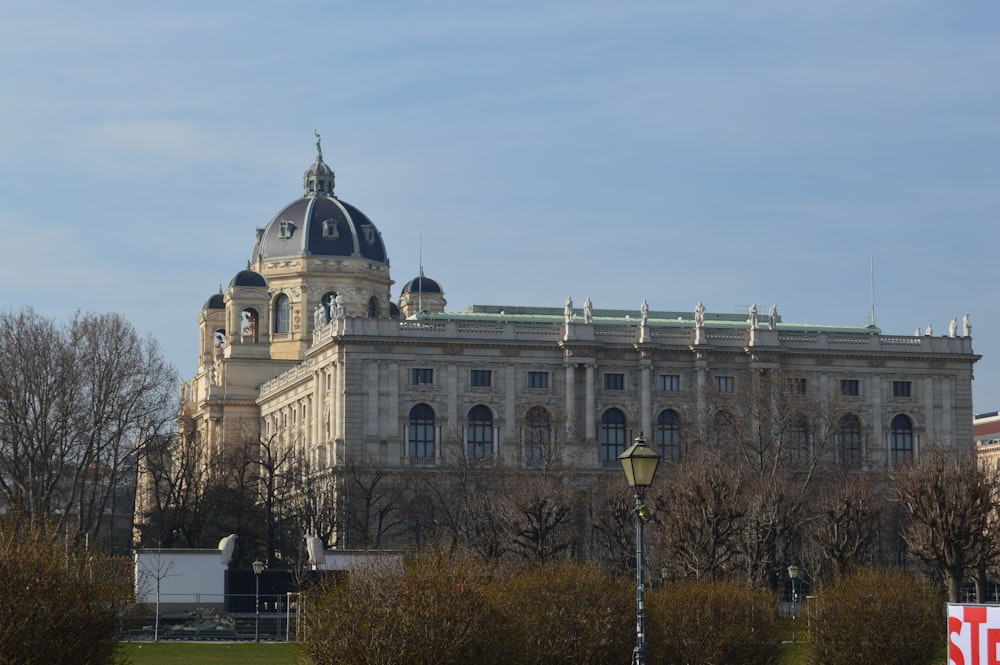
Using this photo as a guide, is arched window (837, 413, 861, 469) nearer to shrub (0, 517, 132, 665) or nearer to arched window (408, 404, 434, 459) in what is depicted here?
arched window (408, 404, 434, 459)

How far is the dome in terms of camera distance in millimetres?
178625

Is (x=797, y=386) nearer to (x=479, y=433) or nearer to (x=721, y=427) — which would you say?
(x=721, y=427)

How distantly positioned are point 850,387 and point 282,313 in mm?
54770

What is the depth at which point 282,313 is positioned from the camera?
180 m

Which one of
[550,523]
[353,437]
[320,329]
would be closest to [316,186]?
[320,329]

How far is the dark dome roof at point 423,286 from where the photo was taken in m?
190

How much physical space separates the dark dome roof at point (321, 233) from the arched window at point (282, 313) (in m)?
3.96

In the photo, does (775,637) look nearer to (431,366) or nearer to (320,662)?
(320,662)

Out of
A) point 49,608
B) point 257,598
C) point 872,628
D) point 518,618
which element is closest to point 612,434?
point 257,598

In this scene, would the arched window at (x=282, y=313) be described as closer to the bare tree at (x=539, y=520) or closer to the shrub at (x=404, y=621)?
the bare tree at (x=539, y=520)

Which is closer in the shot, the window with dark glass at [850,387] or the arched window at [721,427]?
the arched window at [721,427]

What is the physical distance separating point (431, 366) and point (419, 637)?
97484 millimetres

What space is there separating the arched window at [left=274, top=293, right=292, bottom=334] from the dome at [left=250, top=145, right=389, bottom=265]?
3934 millimetres

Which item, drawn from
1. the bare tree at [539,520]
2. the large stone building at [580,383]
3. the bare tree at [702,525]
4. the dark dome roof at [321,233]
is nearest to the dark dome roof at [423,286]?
the dark dome roof at [321,233]
